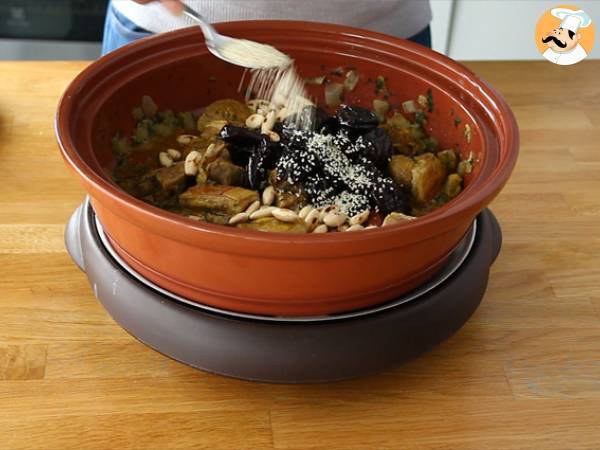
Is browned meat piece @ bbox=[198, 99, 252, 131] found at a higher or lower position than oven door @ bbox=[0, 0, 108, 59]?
higher

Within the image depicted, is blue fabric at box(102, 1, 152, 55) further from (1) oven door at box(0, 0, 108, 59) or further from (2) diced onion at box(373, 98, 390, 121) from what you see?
(1) oven door at box(0, 0, 108, 59)

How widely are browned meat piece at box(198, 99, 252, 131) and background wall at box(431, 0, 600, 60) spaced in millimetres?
1183

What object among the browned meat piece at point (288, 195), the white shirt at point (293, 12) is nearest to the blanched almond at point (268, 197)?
the browned meat piece at point (288, 195)

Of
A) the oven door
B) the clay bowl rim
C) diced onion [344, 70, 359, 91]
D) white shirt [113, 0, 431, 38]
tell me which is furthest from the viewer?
the oven door

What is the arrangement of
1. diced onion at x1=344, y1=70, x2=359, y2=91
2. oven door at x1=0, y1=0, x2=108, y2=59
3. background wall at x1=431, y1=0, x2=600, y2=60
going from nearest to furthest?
1. diced onion at x1=344, y1=70, x2=359, y2=91
2. oven door at x1=0, y1=0, x2=108, y2=59
3. background wall at x1=431, y1=0, x2=600, y2=60

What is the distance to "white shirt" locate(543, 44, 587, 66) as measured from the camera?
135 centimetres

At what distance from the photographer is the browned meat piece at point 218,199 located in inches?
34.0

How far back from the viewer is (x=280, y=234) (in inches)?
27.0

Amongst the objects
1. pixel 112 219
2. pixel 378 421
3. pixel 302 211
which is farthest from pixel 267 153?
pixel 378 421

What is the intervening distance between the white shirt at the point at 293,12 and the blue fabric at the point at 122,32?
0.04ft

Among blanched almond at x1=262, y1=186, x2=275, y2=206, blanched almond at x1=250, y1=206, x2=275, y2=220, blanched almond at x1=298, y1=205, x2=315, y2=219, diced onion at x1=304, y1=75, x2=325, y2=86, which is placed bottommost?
blanched almond at x1=262, y1=186, x2=275, y2=206

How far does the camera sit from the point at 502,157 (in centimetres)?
81

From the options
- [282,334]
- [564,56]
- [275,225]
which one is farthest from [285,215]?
[564,56]

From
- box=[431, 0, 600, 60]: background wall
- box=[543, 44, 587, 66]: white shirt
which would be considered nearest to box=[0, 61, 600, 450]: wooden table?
box=[543, 44, 587, 66]: white shirt
